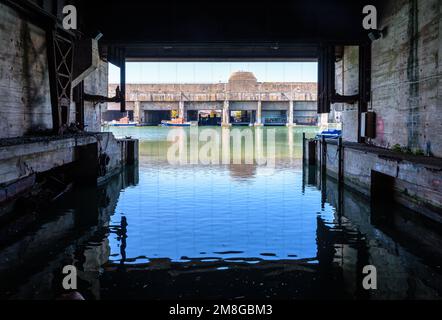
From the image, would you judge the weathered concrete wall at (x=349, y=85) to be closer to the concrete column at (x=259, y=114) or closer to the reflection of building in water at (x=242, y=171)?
the reflection of building in water at (x=242, y=171)

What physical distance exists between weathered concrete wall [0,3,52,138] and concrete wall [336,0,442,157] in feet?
49.7

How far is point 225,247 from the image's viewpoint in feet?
41.2

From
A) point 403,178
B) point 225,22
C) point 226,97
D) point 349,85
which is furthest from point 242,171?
point 226,97

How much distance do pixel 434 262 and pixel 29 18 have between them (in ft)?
55.2

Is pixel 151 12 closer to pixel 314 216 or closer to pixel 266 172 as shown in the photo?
pixel 266 172

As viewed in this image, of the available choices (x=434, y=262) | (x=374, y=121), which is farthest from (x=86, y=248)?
(x=374, y=121)

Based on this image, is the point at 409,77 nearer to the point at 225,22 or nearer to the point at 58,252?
the point at 225,22

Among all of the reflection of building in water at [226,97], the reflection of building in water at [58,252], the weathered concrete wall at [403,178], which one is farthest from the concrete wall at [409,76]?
the reflection of building in water at [226,97]

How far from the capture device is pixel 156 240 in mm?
13242

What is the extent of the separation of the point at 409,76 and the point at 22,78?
Answer: 15.3 metres

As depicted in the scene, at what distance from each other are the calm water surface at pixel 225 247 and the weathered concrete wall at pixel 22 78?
350 centimetres

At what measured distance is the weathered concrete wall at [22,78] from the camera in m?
16.9

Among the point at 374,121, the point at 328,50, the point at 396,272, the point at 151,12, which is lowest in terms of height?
the point at 396,272

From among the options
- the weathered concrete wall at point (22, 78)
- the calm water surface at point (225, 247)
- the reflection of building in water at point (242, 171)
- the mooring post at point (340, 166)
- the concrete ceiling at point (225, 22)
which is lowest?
the calm water surface at point (225, 247)
